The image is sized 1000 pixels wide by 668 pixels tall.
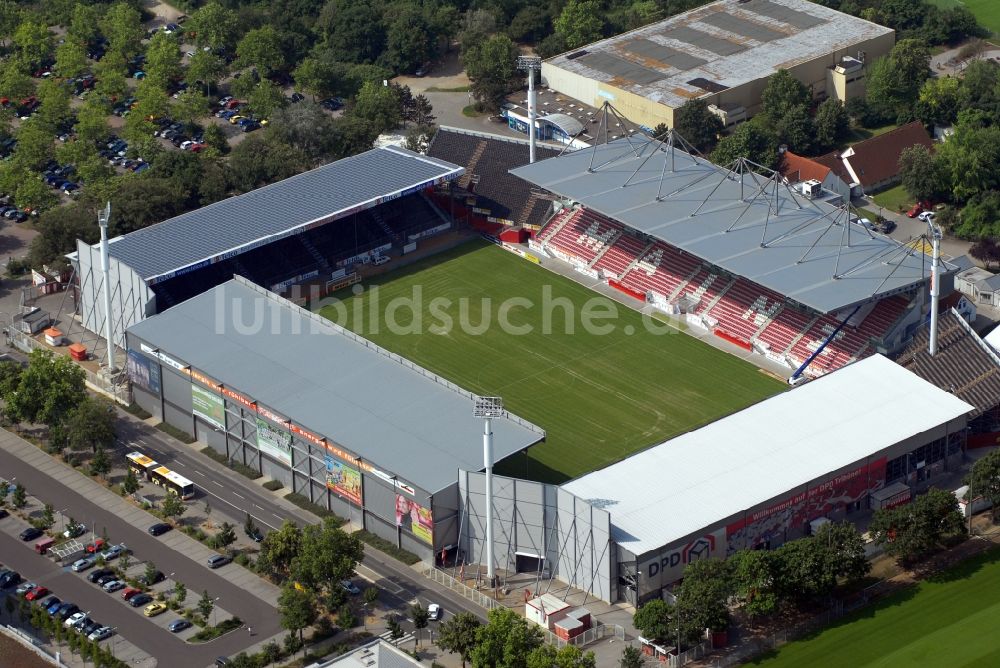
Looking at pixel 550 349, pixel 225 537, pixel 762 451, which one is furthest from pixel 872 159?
pixel 225 537

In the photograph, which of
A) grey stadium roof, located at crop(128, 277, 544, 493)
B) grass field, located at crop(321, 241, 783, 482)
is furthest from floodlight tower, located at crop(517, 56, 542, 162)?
grey stadium roof, located at crop(128, 277, 544, 493)

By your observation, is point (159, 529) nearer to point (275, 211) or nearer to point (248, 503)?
point (248, 503)

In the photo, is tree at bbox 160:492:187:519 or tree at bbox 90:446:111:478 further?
tree at bbox 90:446:111:478

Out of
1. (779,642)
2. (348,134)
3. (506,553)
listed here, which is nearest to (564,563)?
(506,553)

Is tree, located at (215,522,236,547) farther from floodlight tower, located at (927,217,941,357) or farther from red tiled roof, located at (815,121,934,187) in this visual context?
red tiled roof, located at (815,121,934,187)

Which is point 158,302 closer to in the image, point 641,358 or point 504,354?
point 504,354
